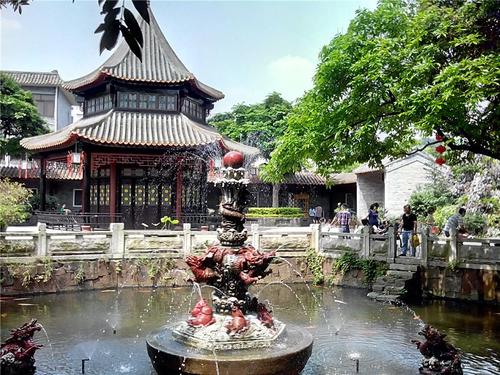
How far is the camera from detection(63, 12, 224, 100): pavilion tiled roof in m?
19.7

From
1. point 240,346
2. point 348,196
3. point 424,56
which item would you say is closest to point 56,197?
point 348,196

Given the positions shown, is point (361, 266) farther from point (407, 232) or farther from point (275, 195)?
point (275, 195)

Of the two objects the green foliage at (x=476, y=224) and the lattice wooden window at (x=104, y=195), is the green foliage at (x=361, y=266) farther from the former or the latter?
the lattice wooden window at (x=104, y=195)

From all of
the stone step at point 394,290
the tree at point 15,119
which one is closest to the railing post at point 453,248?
the stone step at point 394,290

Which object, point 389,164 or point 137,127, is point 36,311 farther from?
point 389,164

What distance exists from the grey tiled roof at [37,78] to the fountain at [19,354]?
3778 cm

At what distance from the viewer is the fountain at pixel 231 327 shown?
17.7ft

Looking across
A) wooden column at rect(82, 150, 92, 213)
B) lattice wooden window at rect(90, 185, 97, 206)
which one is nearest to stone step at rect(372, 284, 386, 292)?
wooden column at rect(82, 150, 92, 213)

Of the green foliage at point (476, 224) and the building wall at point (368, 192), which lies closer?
the green foliage at point (476, 224)

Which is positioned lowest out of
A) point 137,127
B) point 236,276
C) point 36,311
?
point 36,311

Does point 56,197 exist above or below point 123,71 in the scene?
below

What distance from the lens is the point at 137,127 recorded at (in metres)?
19.4

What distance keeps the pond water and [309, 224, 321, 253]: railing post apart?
1.60 meters

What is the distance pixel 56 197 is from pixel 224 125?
1521 cm
